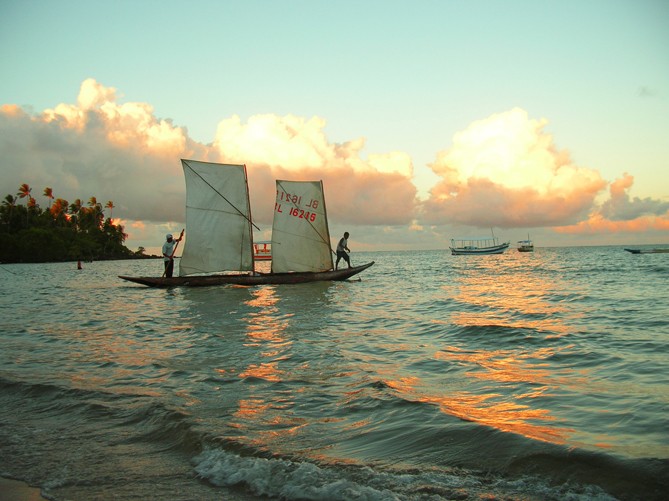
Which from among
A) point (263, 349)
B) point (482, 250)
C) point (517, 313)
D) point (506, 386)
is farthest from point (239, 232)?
point (482, 250)

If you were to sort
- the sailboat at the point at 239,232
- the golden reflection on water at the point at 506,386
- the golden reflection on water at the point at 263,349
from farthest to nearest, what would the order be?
the sailboat at the point at 239,232, the golden reflection on water at the point at 263,349, the golden reflection on water at the point at 506,386

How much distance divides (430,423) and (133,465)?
2.88 metres

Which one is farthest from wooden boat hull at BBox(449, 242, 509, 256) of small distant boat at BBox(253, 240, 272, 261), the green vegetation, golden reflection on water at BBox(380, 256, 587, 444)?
golden reflection on water at BBox(380, 256, 587, 444)

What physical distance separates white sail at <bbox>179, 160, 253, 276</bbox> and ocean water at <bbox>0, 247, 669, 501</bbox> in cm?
1262

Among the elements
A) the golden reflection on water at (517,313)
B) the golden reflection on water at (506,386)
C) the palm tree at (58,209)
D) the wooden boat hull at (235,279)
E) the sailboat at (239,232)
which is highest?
the palm tree at (58,209)

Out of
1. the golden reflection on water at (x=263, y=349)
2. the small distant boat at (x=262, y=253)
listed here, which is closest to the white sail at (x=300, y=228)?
the golden reflection on water at (x=263, y=349)

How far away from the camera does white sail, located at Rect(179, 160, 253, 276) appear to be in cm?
2541

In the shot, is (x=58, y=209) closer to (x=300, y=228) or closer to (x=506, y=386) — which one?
(x=300, y=228)

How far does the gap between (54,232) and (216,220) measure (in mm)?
96513

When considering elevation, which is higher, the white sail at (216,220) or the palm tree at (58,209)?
the palm tree at (58,209)

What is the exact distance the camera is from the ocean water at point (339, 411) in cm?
418

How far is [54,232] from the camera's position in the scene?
4247 inches

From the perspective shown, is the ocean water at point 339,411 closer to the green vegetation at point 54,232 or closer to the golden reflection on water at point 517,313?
the golden reflection on water at point 517,313

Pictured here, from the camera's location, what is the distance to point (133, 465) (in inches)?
179
